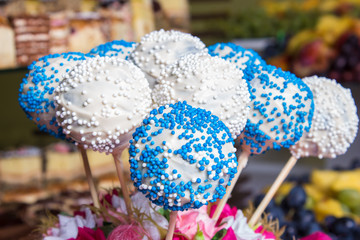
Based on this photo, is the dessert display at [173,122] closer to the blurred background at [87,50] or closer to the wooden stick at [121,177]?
the wooden stick at [121,177]

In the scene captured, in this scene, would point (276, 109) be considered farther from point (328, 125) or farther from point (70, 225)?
point (70, 225)

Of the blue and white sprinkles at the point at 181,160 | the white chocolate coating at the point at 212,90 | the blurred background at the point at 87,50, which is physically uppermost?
the white chocolate coating at the point at 212,90

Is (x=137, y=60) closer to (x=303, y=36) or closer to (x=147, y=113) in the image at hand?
(x=147, y=113)

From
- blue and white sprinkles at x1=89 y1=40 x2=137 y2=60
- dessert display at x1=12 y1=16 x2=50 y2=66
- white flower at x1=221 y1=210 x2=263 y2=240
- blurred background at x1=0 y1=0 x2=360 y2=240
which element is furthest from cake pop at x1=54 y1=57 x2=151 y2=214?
dessert display at x1=12 y1=16 x2=50 y2=66

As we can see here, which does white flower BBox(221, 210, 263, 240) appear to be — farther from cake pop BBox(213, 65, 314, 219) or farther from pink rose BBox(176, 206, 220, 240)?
cake pop BBox(213, 65, 314, 219)

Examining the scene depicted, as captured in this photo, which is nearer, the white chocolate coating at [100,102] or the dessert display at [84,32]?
the white chocolate coating at [100,102]

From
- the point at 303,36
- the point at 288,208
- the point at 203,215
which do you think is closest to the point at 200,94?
the point at 203,215

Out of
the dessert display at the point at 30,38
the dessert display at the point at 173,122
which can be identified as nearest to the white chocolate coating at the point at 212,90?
the dessert display at the point at 173,122
